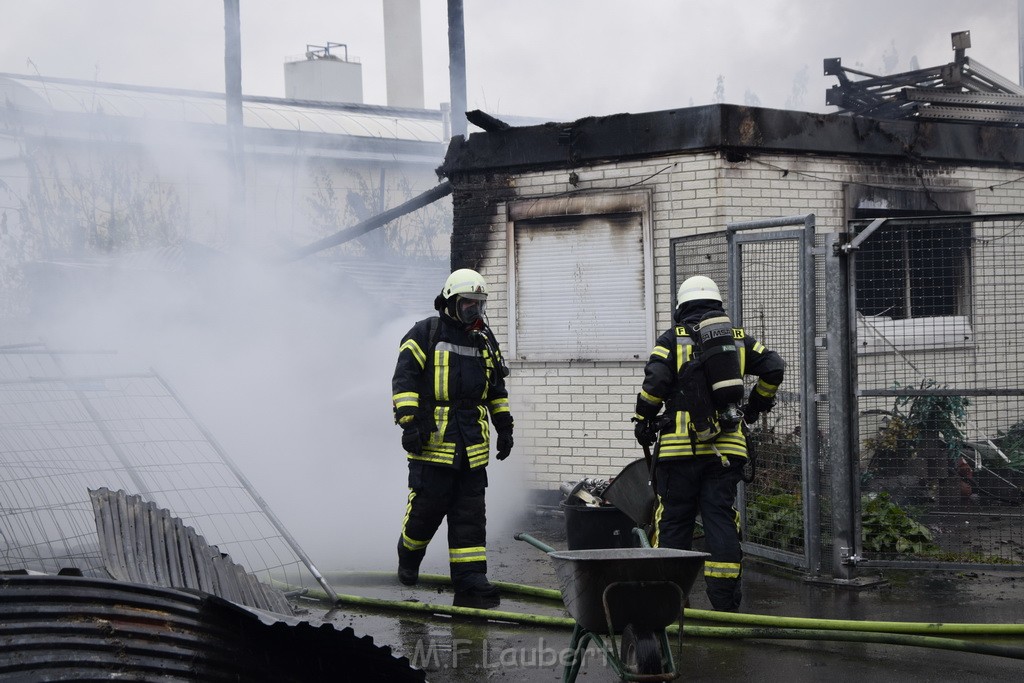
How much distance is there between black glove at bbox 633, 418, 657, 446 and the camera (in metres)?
6.27

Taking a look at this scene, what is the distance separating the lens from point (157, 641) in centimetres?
399

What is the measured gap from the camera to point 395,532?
9.29 m

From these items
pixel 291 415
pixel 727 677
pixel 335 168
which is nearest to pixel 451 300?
pixel 727 677

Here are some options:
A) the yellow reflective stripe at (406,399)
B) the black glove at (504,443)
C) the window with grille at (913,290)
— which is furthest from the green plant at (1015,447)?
the yellow reflective stripe at (406,399)

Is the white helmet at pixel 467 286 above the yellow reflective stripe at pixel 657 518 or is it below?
above

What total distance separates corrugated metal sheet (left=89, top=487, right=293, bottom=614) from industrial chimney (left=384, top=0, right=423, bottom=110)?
2762 centimetres

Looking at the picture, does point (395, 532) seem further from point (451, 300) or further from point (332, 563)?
point (451, 300)

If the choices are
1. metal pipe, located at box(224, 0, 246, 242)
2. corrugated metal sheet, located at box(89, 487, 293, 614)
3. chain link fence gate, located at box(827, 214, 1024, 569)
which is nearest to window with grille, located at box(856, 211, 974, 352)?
chain link fence gate, located at box(827, 214, 1024, 569)

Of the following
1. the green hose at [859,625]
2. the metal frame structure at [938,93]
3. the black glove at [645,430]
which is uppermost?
the metal frame structure at [938,93]

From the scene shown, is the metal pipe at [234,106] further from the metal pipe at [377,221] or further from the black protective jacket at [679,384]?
the black protective jacket at [679,384]

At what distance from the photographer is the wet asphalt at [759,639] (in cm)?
527

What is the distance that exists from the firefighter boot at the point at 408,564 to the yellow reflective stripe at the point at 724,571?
1918 mm

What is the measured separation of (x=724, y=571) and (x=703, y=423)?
829 mm

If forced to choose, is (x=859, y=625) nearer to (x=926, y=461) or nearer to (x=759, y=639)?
(x=759, y=639)
